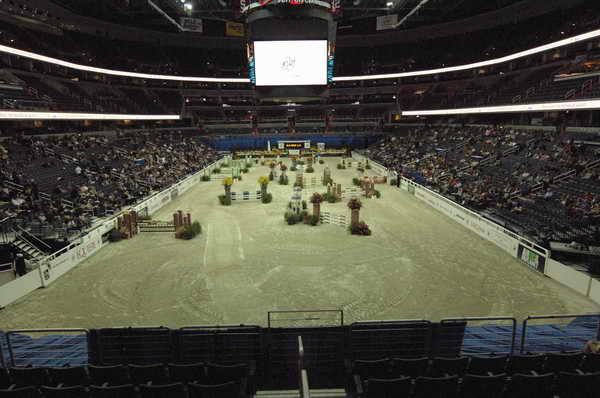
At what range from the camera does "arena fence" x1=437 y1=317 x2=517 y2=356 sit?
269 inches

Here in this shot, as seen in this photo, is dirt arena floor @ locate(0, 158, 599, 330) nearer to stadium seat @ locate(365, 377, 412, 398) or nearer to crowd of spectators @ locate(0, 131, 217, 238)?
crowd of spectators @ locate(0, 131, 217, 238)

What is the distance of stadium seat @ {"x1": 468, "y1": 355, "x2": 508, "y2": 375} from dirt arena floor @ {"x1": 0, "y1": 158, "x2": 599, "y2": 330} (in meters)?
4.63

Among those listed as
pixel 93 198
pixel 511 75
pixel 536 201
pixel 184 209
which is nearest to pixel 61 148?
pixel 93 198

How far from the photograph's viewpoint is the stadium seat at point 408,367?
228 inches

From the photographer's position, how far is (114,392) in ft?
16.4

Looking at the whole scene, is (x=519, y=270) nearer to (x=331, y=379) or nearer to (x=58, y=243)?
(x=331, y=379)

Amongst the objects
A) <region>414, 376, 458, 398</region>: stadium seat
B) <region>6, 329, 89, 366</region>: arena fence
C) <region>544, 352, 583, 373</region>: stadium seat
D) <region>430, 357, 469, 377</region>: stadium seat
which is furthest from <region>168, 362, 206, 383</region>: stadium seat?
<region>544, 352, 583, 373</region>: stadium seat

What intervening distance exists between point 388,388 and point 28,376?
609 cm

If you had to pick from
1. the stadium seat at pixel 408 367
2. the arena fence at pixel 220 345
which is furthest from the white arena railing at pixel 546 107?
the arena fence at pixel 220 345

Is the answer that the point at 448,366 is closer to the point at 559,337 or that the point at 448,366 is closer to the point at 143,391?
the point at 559,337

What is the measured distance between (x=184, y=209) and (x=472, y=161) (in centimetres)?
2661

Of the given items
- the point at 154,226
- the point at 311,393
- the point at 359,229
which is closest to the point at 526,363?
the point at 311,393

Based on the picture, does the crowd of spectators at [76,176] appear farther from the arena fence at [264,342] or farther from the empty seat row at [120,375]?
the empty seat row at [120,375]

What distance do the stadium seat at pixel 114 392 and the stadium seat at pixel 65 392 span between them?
0.55 ft
